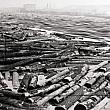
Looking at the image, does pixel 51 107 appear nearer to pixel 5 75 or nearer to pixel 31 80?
pixel 31 80

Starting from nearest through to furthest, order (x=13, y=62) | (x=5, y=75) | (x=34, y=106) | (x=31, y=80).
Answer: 1. (x=34, y=106)
2. (x=31, y=80)
3. (x=5, y=75)
4. (x=13, y=62)

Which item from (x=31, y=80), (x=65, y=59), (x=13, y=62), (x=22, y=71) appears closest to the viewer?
(x=31, y=80)

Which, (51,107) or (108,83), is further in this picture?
(108,83)

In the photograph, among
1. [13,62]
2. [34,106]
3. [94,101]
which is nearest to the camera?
[34,106]

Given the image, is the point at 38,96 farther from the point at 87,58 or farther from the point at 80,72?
the point at 87,58

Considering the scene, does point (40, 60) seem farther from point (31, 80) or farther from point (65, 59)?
point (31, 80)

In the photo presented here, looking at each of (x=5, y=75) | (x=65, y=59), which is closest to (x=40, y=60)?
(x=65, y=59)

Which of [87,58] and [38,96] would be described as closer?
[38,96]

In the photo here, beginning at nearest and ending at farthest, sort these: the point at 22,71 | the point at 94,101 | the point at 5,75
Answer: the point at 94,101, the point at 5,75, the point at 22,71

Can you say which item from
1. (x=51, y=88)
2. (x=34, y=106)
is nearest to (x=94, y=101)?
(x=51, y=88)
